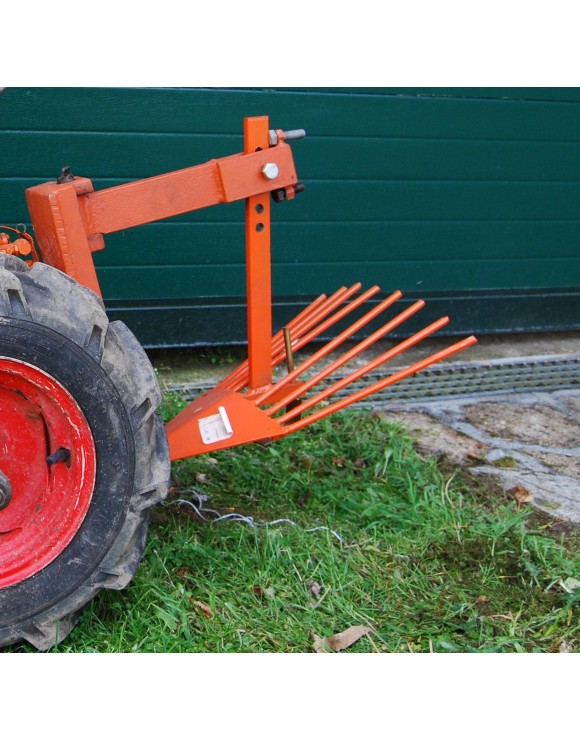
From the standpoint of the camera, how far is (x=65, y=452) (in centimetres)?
259

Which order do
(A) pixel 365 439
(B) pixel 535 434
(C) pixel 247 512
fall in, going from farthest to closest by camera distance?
(B) pixel 535 434, (A) pixel 365 439, (C) pixel 247 512

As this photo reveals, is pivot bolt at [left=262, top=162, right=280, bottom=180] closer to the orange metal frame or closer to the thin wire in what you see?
the orange metal frame

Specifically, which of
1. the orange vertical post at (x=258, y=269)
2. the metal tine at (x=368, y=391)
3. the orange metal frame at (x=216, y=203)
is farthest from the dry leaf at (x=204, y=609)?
the orange vertical post at (x=258, y=269)

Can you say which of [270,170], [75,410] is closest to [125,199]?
[270,170]

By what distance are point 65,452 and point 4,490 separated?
19cm

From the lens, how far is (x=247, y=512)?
3.38 meters

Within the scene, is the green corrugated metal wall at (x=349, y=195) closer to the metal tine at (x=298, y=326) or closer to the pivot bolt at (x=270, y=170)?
the metal tine at (x=298, y=326)

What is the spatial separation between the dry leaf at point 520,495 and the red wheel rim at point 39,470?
5.77 feet

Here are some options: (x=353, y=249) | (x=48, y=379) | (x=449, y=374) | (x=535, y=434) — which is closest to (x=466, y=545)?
(x=535, y=434)

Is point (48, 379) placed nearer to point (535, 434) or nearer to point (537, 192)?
point (535, 434)

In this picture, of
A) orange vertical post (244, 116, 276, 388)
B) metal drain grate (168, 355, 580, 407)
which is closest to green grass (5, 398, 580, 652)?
orange vertical post (244, 116, 276, 388)

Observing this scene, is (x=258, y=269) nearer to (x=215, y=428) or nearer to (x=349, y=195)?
(x=215, y=428)

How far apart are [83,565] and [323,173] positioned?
288cm

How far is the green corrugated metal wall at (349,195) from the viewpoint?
445 cm
